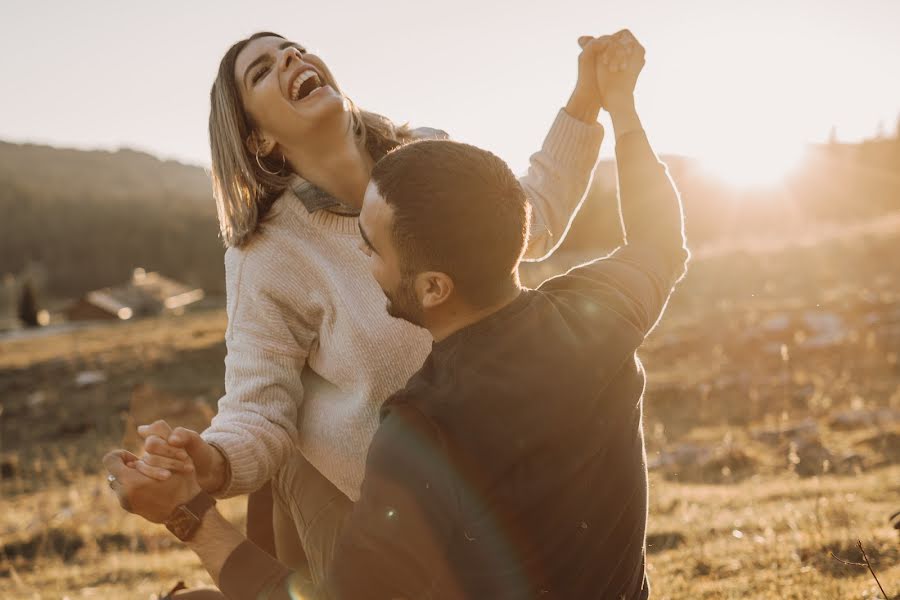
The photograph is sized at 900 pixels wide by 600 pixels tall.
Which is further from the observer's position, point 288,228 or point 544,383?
point 288,228

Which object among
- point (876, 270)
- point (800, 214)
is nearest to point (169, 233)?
point (800, 214)

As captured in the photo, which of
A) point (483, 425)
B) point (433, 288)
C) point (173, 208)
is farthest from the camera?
point (173, 208)

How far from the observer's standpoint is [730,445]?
255 inches

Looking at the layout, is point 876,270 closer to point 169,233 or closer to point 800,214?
point 800,214

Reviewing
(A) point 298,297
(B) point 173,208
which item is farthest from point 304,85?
(B) point 173,208

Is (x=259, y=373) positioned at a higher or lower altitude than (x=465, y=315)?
lower

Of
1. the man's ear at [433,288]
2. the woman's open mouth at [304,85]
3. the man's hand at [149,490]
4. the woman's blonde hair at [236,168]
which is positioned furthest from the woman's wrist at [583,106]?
the man's hand at [149,490]

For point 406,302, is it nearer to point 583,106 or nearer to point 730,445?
point 583,106

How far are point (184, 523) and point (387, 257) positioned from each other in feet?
2.74

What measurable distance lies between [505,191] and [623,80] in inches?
51.6

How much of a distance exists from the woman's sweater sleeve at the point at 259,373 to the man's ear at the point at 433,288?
978 millimetres

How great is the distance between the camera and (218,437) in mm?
2273

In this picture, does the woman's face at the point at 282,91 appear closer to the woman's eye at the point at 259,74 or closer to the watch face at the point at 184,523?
the woman's eye at the point at 259,74

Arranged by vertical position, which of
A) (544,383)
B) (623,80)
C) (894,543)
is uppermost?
(623,80)
